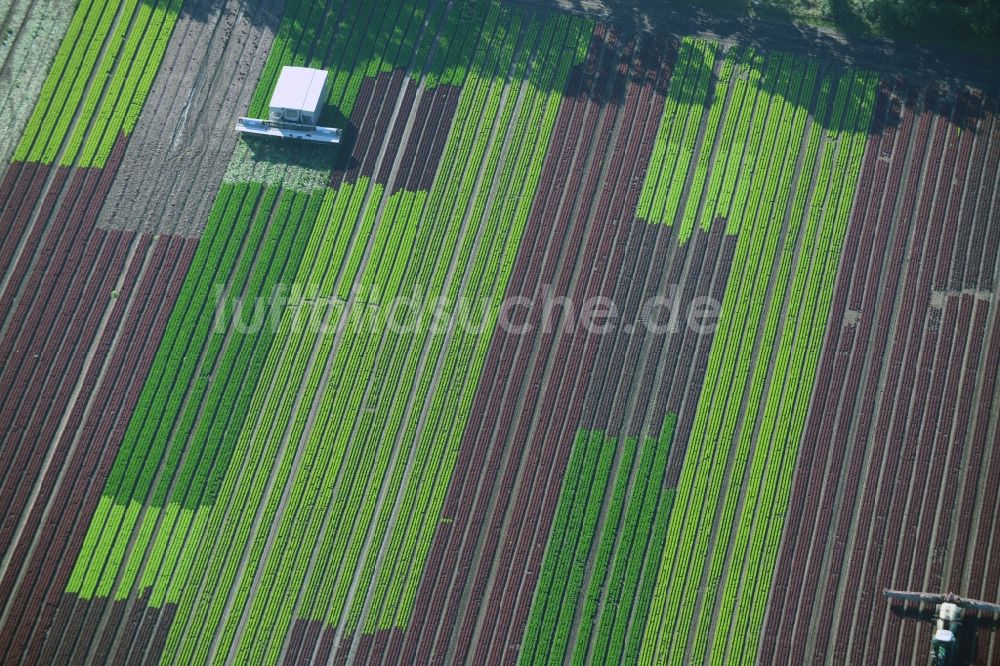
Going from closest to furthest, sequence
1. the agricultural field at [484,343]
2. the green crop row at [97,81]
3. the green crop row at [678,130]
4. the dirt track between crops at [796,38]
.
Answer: the agricultural field at [484,343]
the green crop row at [678,130]
the dirt track between crops at [796,38]
the green crop row at [97,81]

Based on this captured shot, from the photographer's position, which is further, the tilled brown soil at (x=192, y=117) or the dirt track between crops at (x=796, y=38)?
the dirt track between crops at (x=796, y=38)

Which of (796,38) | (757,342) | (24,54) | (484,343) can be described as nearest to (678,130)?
(796,38)

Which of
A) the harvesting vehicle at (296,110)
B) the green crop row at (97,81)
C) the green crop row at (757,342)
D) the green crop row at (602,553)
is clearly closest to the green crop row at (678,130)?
the green crop row at (757,342)

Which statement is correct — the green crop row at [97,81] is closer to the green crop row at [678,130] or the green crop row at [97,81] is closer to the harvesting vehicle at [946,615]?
the green crop row at [678,130]

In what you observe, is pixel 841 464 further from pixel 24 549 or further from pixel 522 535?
pixel 24 549

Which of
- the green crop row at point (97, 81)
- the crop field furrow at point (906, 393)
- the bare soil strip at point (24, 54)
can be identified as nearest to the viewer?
the crop field furrow at point (906, 393)

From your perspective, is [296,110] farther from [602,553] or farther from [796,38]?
[796,38]

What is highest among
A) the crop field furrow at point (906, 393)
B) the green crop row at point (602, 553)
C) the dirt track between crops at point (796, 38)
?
the dirt track between crops at point (796, 38)

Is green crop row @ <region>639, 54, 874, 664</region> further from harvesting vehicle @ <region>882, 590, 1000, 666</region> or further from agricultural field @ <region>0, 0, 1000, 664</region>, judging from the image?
harvesting vehicle @ <region>882, 590, 1000, 666</region>
